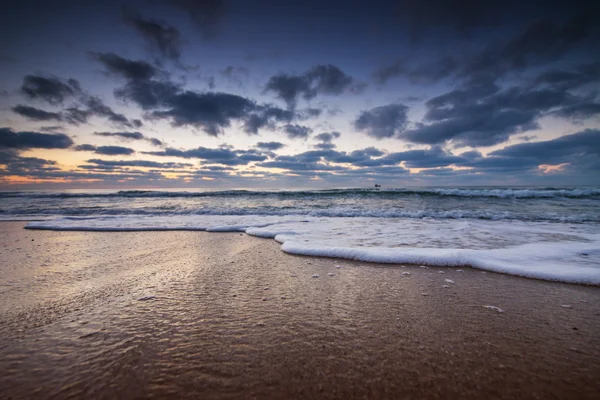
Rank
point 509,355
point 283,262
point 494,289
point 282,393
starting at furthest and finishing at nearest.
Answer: point 283,262
point 494,289
point 509,355
point 282,393

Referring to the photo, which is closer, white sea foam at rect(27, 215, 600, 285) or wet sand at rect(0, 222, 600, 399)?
wet sand at rect(0, 222, 600, 399)

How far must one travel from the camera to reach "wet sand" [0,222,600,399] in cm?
141

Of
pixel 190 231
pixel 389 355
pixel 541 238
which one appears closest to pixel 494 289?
pixel 389 355

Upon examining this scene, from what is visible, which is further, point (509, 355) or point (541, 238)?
point (541, 238)

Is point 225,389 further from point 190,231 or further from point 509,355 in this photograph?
point 190,231

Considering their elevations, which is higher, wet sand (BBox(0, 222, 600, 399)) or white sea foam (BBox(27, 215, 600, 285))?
white sea foam (BBox(27, 215, 600, 285))

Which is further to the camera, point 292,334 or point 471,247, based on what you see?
point 471,247

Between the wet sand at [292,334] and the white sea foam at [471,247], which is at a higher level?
the white sea foam at [471,247]

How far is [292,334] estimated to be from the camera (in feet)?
6.30

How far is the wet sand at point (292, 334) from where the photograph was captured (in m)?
1.41

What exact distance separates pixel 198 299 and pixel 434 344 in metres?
1.99

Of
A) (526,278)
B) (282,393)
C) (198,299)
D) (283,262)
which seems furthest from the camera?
(283,262)

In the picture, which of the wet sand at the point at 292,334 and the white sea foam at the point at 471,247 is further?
the white sea foam at the point at 471,247

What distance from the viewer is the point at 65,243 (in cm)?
541
